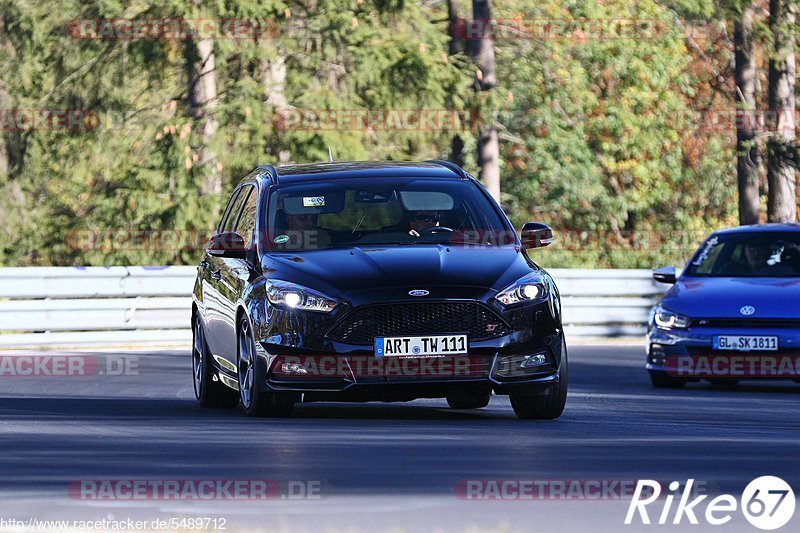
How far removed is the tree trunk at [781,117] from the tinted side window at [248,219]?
18.7m

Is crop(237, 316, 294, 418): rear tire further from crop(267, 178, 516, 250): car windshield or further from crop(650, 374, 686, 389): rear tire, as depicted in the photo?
crop(650, 374, 686, 389): rear tire

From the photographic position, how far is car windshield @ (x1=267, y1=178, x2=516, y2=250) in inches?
505

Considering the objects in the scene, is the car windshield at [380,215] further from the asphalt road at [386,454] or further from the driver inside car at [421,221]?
the asphalt road at [386,454]

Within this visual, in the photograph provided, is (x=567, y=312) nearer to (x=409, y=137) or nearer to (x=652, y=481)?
(x=409, y=137)

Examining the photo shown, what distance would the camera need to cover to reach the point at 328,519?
7379 mm

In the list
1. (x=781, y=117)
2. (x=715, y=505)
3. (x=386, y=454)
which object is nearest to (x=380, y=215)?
(x=386, y=454)

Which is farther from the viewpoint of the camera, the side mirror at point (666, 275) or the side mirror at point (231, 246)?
the side mirror at point (666, 275)

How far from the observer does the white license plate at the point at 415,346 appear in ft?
38.7

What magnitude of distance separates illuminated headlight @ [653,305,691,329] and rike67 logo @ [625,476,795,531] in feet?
28.7

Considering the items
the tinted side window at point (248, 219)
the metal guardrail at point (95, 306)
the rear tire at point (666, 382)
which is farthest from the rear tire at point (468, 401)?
the metal guardrail at point (95, 306)

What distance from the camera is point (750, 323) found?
669 inches

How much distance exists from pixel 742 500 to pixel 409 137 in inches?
1139

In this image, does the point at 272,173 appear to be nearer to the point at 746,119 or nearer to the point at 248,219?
the point at 248,219

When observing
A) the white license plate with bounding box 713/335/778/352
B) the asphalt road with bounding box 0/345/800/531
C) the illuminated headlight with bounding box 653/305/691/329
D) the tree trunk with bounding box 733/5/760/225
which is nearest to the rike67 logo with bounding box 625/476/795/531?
the asphalt road with bounding box 0/345/800/531
